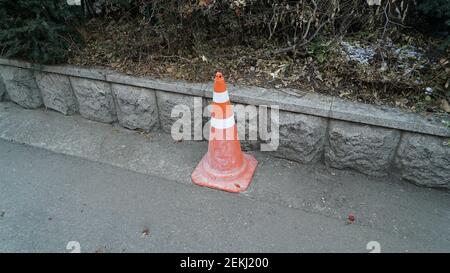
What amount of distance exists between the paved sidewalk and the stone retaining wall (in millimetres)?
172

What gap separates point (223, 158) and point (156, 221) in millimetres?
775

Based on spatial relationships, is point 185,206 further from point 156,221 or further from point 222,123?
point 222,123

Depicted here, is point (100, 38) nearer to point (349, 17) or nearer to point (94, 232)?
point (94, 232)

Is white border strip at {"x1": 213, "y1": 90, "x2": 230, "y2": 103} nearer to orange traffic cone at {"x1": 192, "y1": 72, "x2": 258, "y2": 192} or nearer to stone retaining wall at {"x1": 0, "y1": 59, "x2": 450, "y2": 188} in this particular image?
orange traffic cone at {"x1": 192, "y1": 72, "x2": 258, "y2": 192}

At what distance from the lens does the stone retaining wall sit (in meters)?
2.80

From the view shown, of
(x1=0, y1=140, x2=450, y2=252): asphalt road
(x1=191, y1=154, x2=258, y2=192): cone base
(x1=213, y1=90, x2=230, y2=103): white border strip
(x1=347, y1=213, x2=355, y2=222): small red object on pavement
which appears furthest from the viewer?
(x1=191, y1=154, x2=258, y2=192): cone base

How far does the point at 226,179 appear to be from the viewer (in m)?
3.03

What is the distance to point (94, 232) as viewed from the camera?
2576mm

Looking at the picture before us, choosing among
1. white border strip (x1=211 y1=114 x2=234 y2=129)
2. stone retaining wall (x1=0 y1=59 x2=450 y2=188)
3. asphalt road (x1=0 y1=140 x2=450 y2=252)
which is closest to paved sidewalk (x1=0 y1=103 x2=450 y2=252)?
asphalt road (x1=0 y1=140 x2=450 y2=252)

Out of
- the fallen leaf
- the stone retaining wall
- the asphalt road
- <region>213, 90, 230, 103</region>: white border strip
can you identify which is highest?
<region>213, 90, 230, 103</region>: white border strip

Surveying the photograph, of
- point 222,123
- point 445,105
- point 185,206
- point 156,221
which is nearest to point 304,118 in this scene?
point 222,123
